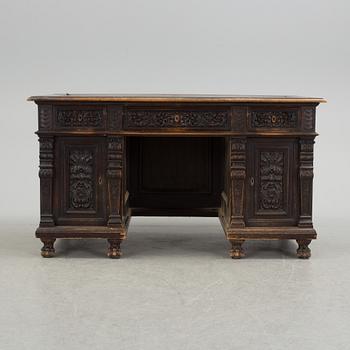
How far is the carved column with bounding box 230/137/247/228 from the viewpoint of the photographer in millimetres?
5289

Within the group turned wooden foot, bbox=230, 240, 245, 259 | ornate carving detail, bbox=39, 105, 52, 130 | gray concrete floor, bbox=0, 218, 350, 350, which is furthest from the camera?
turned wooden foot, bbox=230, 240, 245, 259

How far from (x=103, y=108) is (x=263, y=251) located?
55.8 inches

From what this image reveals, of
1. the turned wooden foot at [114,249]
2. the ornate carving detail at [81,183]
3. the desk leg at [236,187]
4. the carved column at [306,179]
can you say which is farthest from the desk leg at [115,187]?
the carved column at [306,179]

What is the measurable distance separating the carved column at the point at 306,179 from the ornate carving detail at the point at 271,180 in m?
0.13

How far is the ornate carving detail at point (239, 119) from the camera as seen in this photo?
525cm

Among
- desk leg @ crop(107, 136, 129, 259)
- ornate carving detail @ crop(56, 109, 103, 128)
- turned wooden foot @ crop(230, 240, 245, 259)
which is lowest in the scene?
turned wooden foot @ crop(230, 240, 245, 259)

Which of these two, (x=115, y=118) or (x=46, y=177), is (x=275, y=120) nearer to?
(x=115, y=118)

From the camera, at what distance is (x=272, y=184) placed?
17.6 ft

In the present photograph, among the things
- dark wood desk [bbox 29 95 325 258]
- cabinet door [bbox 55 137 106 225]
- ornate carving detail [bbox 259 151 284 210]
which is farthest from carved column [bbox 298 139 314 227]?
cabinet door [bbox 55 137 106 225]

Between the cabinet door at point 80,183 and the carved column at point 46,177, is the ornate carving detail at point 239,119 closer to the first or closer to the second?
the cabinet door at point 80,183

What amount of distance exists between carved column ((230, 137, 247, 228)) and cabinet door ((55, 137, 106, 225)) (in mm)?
806

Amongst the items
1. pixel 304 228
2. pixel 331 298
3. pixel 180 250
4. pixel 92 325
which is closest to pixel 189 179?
pixel 180 250

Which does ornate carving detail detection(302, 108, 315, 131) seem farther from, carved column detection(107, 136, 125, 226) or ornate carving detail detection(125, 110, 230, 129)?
carved column detection(107, 136, 125, 226)

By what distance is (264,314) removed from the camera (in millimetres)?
4125
